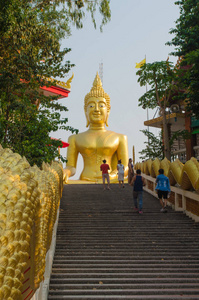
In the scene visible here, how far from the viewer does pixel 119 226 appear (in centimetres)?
857

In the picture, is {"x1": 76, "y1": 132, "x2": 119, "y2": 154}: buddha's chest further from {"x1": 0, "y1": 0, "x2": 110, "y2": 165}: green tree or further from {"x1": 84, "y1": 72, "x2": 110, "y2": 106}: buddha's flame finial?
{"x1": 0, "y1": 0, "x2": 110, "y2": 165}: green tree

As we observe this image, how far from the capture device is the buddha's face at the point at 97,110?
17250 mm

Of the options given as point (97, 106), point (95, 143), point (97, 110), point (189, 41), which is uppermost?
point (189, 41)

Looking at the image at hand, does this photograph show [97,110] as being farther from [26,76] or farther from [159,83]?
[26,76]

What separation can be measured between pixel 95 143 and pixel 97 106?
1.74m

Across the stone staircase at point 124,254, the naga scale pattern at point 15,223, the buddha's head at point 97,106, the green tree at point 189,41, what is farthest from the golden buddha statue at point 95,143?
the naga scale pattern at point 15,223

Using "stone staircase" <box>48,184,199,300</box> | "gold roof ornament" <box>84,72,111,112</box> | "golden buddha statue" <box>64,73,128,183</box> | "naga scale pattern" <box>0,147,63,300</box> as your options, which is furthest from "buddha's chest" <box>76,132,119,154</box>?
"naga scale pattern" <box>0,147,63,300</box>

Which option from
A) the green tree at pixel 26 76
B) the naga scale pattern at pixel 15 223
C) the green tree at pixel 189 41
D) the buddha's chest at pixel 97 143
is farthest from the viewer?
the buddha's chest at pixel 97 143

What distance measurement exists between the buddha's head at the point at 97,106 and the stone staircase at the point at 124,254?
7395mm

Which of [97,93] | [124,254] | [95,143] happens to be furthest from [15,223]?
[97,93]

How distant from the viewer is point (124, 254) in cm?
694

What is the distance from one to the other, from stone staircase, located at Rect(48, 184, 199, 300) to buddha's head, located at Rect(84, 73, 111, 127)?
7.40m

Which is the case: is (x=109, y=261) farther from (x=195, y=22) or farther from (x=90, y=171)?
(x=195, y=22)

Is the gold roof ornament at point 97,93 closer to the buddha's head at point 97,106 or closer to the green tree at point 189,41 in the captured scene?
the buddha's head at point 97,106
